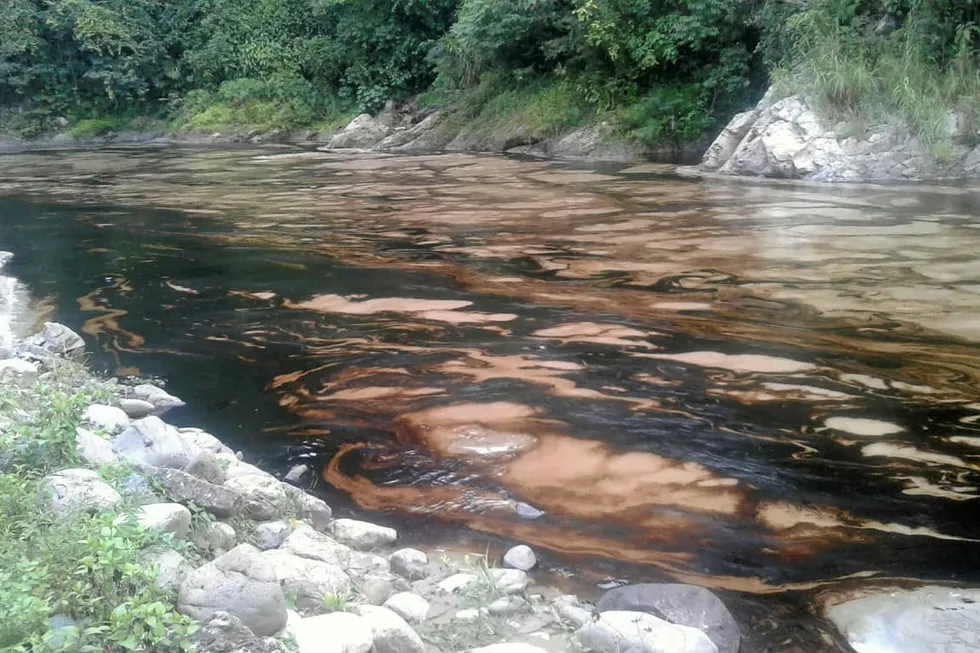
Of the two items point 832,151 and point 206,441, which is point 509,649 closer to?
point 206,441

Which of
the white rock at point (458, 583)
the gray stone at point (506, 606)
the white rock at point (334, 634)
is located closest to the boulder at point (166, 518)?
the white rock at point (334, 634)

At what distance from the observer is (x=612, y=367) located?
412 cm

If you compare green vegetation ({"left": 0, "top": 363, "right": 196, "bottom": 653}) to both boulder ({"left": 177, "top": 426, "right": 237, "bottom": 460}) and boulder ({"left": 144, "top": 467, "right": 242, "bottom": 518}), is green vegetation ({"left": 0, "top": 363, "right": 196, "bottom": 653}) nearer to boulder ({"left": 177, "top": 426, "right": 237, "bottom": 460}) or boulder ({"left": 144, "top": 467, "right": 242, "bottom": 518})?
boulder ({"left": 144, "top": 467, "right": 242, "bottom": 518})

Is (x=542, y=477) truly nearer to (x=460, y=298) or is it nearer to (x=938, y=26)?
(x=460, y=298)

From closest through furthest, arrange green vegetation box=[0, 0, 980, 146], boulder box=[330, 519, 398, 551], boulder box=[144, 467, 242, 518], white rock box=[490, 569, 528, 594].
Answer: white rock box=[490, 569, 528, 594] → boulder box=[144, 467, 242, 518] → boulder box=[330, 519, 398, 551] → green vegetation box=[0, 0, 980, 146]

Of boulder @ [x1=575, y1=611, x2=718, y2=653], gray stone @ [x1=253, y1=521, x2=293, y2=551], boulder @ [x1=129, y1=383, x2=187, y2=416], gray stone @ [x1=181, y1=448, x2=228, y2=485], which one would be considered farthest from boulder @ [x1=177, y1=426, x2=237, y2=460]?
boulder @ [x1=575, y1=611, x2=718, y2=653]

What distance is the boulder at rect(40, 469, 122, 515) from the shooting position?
2.17 meters

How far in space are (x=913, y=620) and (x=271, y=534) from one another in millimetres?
1723

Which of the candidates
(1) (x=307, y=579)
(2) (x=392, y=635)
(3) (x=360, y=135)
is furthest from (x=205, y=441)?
(3) (x=360, y=135)

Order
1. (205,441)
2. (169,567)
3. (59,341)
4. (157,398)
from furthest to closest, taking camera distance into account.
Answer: (59,341) < (157,398) < (205,441) < (169,567)

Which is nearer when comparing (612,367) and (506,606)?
(506,606)

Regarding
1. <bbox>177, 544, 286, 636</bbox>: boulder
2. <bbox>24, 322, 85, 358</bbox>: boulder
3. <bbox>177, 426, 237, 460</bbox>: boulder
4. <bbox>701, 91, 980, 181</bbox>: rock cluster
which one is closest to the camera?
<bbox>177, 544, 286, 636</bbox>: boulder

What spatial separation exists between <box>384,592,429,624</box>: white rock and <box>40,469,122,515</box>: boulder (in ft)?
2.38

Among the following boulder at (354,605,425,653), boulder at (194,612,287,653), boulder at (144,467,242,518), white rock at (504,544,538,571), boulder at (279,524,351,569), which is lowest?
white rock at (504,544,538,571)
